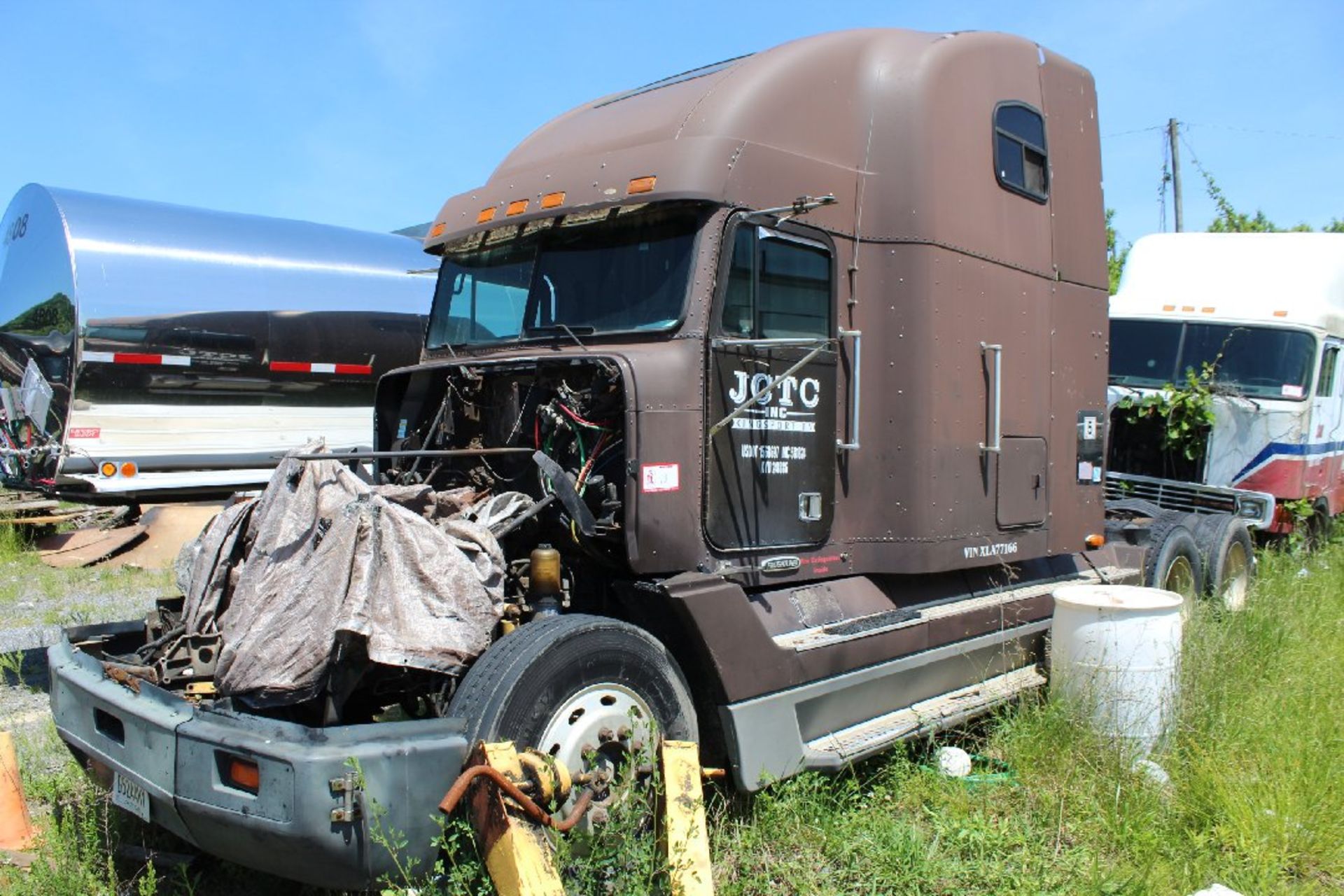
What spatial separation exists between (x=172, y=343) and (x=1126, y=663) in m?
8.68

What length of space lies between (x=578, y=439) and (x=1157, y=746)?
3156mm

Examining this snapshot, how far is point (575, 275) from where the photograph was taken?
15.8 ft

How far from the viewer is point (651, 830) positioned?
→ 3820 millimetres

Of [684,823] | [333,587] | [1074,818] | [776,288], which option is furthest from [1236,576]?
[333,587]

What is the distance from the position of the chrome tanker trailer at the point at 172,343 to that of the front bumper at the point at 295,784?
7.10 m

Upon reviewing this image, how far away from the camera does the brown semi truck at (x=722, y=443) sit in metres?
3.53

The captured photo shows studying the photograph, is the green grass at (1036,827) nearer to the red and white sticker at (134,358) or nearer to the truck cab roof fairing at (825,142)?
the truck cab roof fairing at (825,142)

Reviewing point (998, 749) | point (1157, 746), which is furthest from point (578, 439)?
point (1157, 746)

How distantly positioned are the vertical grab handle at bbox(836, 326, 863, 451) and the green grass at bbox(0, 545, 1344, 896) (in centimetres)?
150

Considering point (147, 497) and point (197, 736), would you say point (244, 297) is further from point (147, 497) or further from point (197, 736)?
point (197, 736)

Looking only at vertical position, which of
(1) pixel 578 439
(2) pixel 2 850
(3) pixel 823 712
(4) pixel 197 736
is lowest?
(2) pixel 2 850

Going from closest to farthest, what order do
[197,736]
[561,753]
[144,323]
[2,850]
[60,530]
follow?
1. [197,736]
2. [561,753]
3. [2,850]
4. [144,323]
5. [60,530]

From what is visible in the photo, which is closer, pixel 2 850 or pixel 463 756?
pixel 463 756

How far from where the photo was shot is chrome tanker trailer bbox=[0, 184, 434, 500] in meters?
9.61
